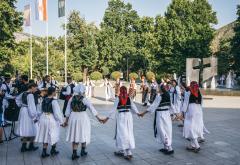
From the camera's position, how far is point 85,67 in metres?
65.6

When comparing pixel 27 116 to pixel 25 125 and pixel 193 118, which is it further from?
pixel 193 118

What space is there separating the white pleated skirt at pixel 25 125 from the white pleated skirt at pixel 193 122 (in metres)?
4.33

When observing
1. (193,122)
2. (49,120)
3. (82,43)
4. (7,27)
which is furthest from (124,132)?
(82,43)

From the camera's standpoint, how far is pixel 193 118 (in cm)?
874

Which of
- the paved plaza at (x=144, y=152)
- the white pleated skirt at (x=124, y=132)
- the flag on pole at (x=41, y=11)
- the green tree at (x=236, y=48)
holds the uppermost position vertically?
the flag on pole at (x=41, y=11)

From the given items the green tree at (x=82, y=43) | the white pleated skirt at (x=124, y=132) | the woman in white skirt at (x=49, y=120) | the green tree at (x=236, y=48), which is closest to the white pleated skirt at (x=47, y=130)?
the woman in white skirt at (x=49, y=120)

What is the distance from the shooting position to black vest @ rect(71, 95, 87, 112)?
7.73 metres

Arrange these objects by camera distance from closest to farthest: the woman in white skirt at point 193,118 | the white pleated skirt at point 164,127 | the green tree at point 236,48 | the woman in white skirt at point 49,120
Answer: the woman in white skirt at point 49,120 → the white pleated skirt at point 164,127 → the woman in white skirt at point 193,118 → the green tree at point 236,48

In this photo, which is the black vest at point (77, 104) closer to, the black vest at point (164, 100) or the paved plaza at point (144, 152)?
the paved plaza at point (144, 152)

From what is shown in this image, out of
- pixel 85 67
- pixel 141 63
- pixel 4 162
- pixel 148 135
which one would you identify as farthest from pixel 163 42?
pixel 4 162

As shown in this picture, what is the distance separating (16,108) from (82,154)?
9.75ft

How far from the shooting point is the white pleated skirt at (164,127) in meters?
8.27

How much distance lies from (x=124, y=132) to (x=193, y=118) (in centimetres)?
221

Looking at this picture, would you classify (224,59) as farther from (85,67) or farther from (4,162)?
(4,162)
